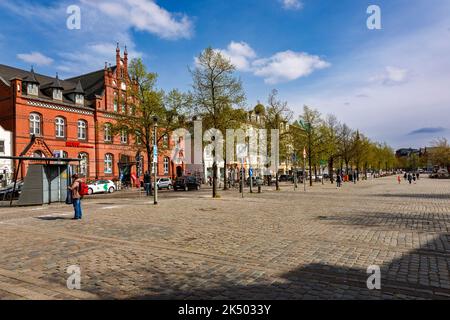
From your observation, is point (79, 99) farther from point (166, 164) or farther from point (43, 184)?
point (43, 184)

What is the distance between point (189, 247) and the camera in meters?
7.49

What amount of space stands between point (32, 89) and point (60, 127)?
5207mm

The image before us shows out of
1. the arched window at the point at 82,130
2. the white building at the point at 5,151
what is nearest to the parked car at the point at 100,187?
the white building at the point at 5,151

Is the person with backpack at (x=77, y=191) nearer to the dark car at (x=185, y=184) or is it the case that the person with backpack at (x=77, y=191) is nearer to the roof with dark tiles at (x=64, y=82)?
the dark car at (x=185, y=184)

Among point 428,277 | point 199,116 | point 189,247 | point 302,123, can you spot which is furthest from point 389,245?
point 302,123

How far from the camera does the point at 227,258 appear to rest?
653 cm

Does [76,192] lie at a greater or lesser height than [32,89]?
lesser

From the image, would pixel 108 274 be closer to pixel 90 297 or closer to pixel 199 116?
pixel 90 297

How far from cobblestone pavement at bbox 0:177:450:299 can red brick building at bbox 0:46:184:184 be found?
23636mm

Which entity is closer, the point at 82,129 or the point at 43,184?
the point at 43,184

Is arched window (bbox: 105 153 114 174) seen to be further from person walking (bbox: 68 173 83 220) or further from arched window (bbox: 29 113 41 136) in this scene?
person walking (bbox: 68 173 83 220)

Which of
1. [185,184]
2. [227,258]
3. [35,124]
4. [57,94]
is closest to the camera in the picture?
[227,258]

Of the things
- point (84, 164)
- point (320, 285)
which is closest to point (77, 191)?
point (320, 285)
